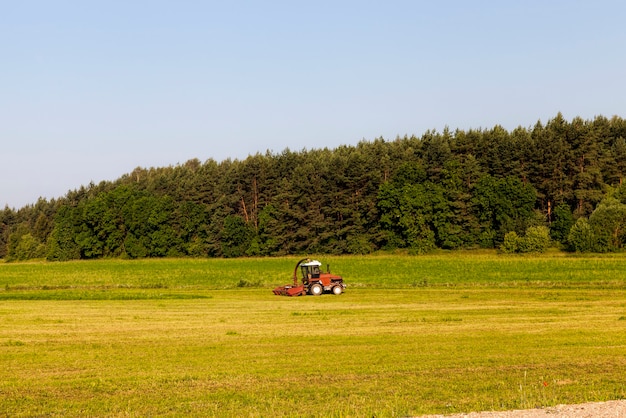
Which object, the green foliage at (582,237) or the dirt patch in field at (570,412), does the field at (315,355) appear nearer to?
the dirt patch in field at (570,412)

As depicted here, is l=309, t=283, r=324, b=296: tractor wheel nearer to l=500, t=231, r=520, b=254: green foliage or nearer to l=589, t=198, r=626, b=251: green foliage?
l=589, t=198, r=626, b=251: green foliage

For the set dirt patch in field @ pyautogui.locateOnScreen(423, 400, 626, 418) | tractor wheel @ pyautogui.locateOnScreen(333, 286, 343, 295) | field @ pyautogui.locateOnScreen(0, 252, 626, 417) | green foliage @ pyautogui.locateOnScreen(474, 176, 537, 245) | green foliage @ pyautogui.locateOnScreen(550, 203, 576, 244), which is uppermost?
green foliage @ pyautogui.locateOnScreen(474, 176, 537, 245)

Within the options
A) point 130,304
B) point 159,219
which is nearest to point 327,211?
point 159,219

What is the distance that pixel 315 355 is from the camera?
1847 cm

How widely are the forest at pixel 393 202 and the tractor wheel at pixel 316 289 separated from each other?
154 ft

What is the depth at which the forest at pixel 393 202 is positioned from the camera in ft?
305

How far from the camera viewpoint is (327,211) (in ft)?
338

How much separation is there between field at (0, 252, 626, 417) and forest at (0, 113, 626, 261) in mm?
53822

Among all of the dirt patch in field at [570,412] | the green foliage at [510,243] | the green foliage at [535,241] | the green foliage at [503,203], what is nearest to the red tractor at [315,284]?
the dirt patch in field at [570,412]

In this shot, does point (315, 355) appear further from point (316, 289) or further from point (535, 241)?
point (535, 241)

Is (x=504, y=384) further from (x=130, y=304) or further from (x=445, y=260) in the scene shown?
(x=445, y=260)

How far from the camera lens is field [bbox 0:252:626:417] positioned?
13.1m

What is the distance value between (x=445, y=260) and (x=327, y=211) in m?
33.0

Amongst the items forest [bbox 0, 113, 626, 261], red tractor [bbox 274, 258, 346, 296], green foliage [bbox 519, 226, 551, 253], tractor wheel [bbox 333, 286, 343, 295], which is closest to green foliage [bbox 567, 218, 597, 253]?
forest [bbox 0, 113, 626, 261]
